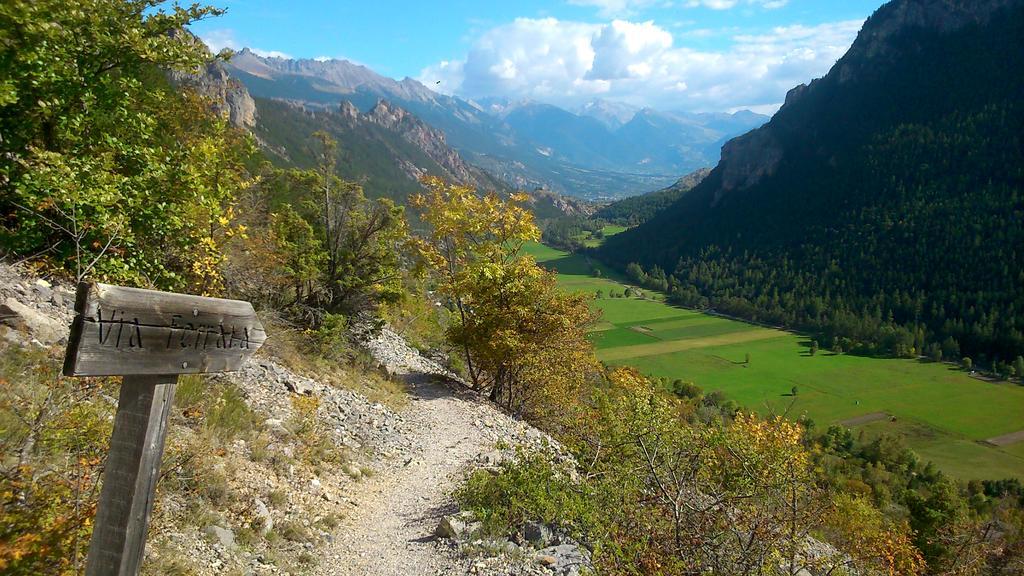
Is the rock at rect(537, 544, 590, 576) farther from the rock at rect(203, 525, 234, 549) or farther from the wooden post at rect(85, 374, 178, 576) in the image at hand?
the wooden post at rect(85, 374, 178, 576)

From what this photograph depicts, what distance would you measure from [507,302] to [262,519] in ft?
32.3

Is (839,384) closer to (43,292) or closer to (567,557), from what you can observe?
(567,557)

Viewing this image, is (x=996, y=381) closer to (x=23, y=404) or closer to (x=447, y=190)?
(x=447, y=190)

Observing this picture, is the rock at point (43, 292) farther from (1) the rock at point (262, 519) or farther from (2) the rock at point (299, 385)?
(1) the rock at point (262, 519)

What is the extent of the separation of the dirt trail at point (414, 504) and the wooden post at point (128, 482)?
15.8 feet

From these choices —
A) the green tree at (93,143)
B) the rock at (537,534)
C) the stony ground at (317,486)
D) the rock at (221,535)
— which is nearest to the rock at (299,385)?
the stony ground at (317,486)

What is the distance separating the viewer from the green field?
60.9 metres

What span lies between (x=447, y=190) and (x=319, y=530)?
454 inches

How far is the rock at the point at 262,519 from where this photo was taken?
22.1 feet

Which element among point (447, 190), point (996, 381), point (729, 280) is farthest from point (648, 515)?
point (729, 280)

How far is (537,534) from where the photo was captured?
768 centimetres

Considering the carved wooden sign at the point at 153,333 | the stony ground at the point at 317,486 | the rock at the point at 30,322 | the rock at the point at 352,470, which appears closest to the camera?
the carved wooden sign at the point at 153,333

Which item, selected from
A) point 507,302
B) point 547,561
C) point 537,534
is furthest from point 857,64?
point 547,561

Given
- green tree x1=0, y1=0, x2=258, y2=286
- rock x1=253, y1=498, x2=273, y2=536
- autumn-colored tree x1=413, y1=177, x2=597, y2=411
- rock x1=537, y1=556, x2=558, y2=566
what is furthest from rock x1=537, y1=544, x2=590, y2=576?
autumn-colored tree x1=413, y1=177, x2=597, y2=411
